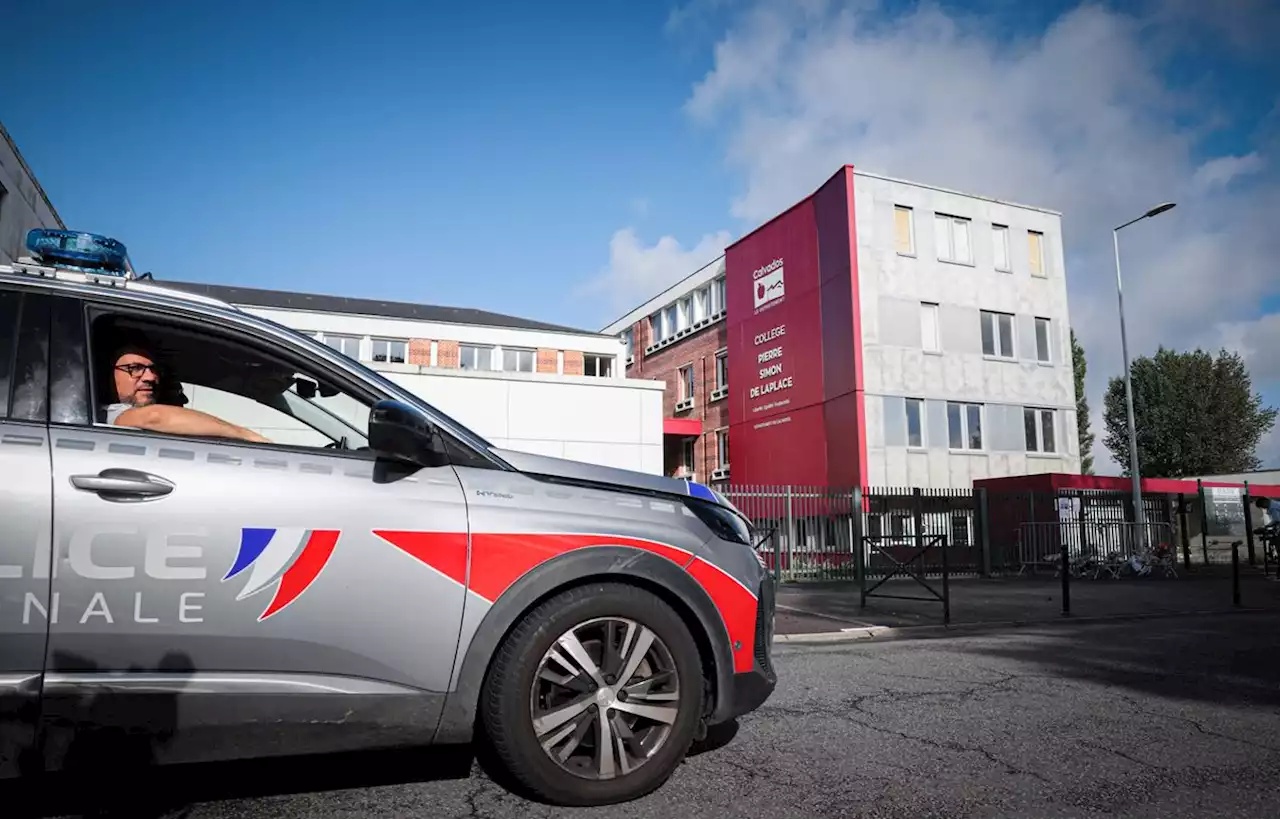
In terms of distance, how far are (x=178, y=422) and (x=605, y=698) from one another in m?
1.78

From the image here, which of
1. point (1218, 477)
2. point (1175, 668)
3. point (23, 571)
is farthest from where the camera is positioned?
point (1218, 477)

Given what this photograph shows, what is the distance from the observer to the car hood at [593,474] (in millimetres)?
3219

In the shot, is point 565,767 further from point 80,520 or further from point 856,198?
point 856,198

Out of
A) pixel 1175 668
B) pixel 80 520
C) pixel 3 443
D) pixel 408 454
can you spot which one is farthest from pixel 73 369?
pixel 1175 668

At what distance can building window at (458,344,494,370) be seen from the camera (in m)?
39.1

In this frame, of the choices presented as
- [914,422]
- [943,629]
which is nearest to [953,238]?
[914,422]

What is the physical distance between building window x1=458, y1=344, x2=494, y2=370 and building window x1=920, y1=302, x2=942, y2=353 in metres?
19.8

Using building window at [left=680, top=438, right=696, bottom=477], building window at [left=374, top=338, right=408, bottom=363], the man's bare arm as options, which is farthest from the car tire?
building window at [left=374, top=338, right=408, bottom=363]

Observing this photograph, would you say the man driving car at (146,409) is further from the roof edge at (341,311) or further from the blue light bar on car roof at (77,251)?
the roof edge at (341,311)

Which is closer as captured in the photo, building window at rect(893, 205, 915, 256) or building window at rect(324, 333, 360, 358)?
building window at rect(893, 205, 915, 256)

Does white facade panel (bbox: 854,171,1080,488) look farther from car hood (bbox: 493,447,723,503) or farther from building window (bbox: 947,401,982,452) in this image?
car hood (bbox: 493,447,723,503)

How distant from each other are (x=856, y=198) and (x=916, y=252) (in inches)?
116

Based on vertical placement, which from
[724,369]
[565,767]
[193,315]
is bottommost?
[565,767]

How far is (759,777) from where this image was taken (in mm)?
3488
